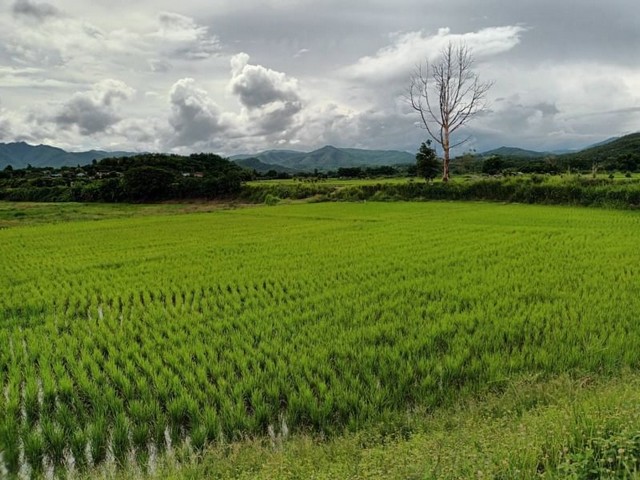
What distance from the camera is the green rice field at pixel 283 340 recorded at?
3.48 m

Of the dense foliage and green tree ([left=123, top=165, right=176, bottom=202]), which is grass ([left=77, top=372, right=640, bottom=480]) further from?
green tree ([left=123, top=165, right=176, bottom=202])

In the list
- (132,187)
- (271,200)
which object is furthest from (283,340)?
(132,187)

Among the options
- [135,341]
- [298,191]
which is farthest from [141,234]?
[298,191]

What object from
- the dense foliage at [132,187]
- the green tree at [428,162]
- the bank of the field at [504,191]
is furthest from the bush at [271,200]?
the green tree at [428,162]

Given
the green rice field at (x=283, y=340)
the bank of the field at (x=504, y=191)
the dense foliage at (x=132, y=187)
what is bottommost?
the green rice field at (x=283, y=340)

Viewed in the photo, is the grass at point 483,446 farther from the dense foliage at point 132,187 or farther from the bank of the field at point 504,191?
the dense foliage at point 132,187

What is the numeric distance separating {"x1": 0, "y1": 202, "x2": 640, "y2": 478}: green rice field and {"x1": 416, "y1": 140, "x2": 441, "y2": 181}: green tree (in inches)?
964

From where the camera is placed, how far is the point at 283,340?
16.7 ft

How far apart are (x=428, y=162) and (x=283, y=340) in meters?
32.0

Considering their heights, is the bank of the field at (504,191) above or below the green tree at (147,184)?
below

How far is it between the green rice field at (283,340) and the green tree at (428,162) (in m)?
24.5

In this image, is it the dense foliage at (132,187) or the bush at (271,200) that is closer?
the bush at (271,200)

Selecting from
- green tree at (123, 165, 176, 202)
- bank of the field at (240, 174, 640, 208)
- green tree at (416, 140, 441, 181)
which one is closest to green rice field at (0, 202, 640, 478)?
bank of the field at (240, 174, 640, 208)

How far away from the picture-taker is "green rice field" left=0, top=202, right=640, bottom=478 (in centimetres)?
348
